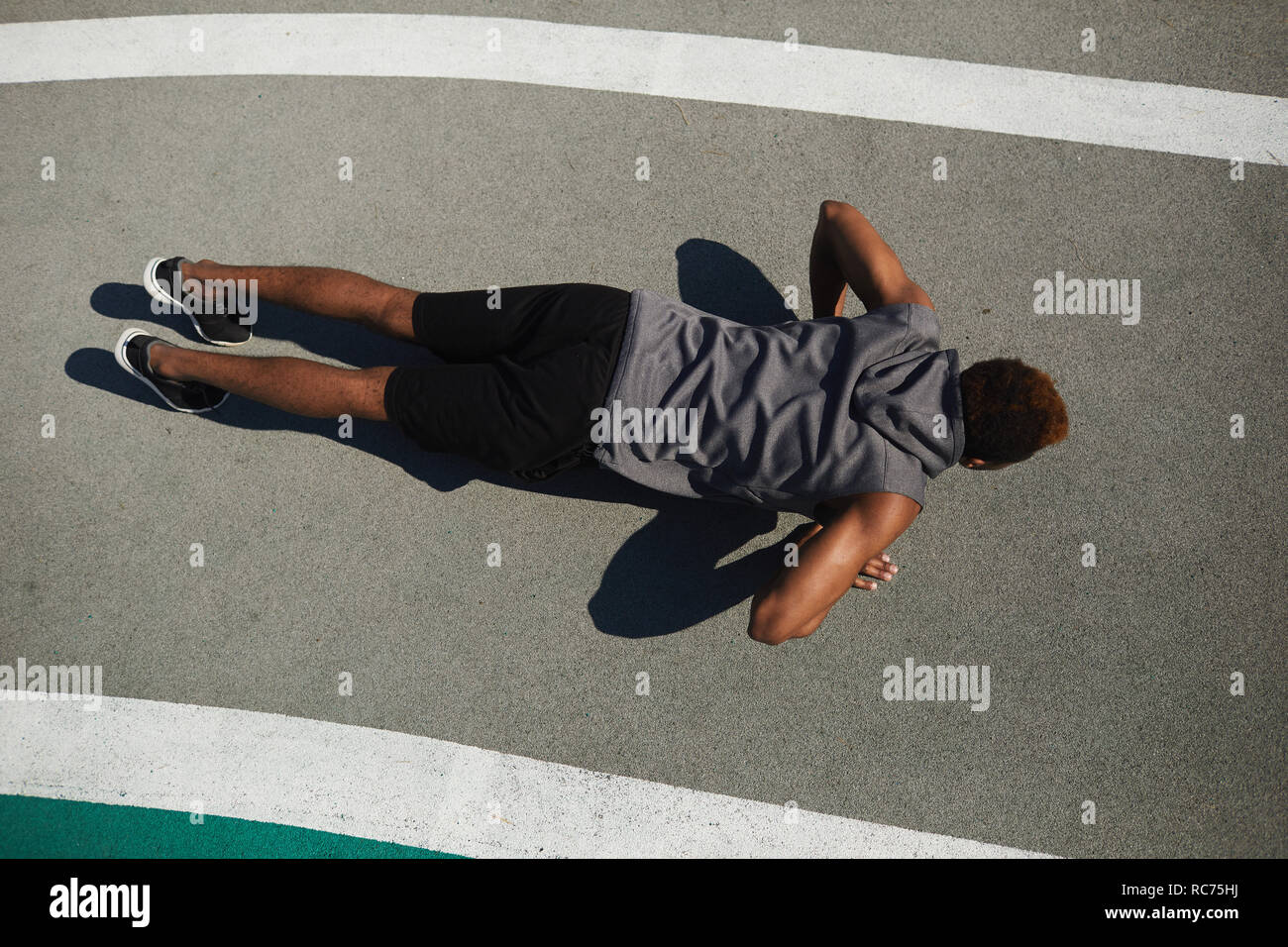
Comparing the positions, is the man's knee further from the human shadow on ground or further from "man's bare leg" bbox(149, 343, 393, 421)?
the human shadow on ground

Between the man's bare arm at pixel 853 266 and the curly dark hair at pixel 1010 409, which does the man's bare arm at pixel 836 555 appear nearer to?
the curly dark hair at pixel 1010 409

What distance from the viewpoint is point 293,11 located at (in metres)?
3.65

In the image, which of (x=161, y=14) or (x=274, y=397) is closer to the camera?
(x=274, y=397)

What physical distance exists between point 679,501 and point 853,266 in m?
1.29

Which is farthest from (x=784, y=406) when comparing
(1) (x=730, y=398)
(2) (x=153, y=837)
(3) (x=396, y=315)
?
(2) (x=153, y=837)

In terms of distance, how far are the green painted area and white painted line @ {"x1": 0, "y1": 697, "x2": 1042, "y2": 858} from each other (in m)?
0.04

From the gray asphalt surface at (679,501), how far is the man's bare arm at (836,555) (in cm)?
75

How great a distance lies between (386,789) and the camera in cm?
307

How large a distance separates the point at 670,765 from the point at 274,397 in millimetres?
2292

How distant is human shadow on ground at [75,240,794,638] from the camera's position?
3.27m

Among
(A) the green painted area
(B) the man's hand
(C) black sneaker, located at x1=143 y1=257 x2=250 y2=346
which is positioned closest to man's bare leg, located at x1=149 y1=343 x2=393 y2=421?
(C) black sneaker, located at x1=143 y1=257 x2=250 y2=346
